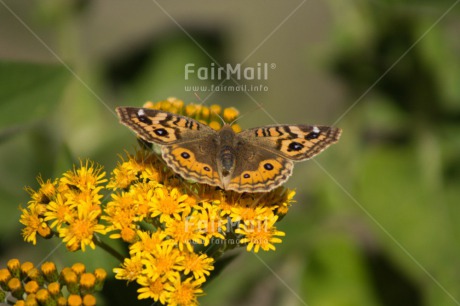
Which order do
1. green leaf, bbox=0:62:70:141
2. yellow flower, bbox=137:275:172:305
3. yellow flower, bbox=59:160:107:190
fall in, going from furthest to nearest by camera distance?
green leaf, bbox=0:62:70:141 < yellow flower, bbox=59:160:107:190 < yellow flower, bbox=137:275:172:305

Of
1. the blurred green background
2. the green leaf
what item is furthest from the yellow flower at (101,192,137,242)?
the blurred green background

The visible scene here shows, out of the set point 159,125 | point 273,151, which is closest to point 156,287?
point 159,125

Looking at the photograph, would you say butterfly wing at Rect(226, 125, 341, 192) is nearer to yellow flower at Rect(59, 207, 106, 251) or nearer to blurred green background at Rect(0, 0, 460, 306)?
yellow flower at Rect(59, 207, 106, 251)

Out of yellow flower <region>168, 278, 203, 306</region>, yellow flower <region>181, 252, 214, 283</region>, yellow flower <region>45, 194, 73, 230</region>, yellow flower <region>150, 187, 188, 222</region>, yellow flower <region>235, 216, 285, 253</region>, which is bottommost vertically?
yellow flower <region>168, 278, 203, 306</region>

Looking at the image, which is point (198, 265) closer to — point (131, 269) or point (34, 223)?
point (131, 269)

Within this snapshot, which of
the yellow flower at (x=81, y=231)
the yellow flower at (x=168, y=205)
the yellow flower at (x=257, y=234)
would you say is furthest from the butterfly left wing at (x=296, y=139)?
the yellow flower at (x=81, y=231)

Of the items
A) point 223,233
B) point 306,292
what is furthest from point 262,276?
point 223,233

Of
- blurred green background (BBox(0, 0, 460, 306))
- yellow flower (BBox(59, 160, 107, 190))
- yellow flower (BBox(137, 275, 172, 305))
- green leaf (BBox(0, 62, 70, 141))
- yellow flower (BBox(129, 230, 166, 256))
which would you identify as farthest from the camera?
blurred green background (BBox(0, 0, 460, 306))

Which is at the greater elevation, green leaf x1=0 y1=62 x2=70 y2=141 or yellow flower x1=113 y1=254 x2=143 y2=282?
green leaf x1=0 y1=62 x2=70 y2=141

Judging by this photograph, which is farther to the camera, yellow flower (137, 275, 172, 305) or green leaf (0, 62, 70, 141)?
green leaf (0, 62, 70, 141)
